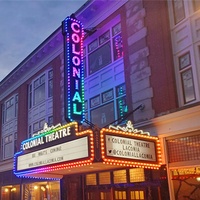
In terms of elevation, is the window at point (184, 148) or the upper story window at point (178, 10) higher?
the upper story window at point (178, 10)

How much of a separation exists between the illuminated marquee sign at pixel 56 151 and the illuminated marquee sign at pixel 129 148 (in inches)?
20.3

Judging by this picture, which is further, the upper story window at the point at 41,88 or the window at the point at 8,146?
the window at the point at 8,146

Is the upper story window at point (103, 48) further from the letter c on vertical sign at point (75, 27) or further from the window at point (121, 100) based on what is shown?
the letter c on vertical sign at point (75, 27)

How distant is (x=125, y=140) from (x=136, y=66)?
390 cm

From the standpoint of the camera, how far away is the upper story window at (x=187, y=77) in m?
11.4

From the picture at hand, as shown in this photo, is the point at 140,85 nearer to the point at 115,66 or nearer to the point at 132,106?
the point at 132,106

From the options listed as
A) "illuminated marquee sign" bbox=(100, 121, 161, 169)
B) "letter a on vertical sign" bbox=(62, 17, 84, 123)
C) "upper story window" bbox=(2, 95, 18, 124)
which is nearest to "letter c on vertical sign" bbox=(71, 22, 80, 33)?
"letter a on vertical sign" bbox=(62, 17, 84, 123)

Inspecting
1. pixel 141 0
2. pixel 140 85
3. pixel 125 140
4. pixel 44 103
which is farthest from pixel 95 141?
pixel 44 103

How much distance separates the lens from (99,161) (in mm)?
9797

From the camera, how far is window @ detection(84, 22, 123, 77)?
1508 centimetres

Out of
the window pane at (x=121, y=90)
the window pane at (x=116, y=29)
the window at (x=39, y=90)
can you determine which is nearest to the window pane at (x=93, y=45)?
the window pane at (x=116, y=29)

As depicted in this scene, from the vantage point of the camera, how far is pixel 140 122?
492 inches

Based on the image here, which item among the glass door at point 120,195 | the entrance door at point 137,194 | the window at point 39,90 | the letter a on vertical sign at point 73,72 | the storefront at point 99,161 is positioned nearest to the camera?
the storefront at point 99,161

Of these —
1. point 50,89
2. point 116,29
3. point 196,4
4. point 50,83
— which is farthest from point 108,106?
point 50,83
